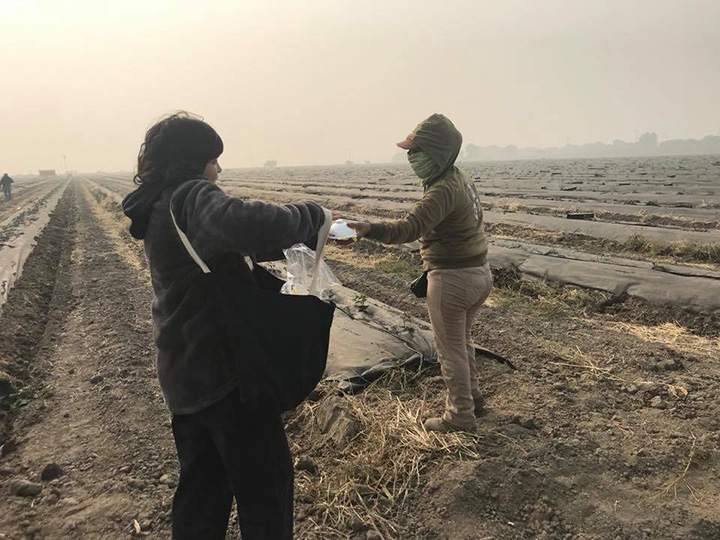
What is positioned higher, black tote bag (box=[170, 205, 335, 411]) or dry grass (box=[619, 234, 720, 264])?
black tote bag (box=[170, 205, 335, 411])

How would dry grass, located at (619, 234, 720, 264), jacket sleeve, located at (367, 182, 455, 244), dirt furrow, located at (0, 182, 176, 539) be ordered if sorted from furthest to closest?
dry grass, located at (619, 234, 720, 264) → dirt furrow, located at (0, 182, 176, 539) → jacket sleeve, located at (367, 182, 455, 244)

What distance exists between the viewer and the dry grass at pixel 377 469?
252 centimetres

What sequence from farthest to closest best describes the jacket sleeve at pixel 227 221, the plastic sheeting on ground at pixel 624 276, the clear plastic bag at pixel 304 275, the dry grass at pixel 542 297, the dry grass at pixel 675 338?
1. the dry grass at pixel 542 297
2. the plastic sheeting on ground at pixel 624 276
3. the dry grass at pixel 675 338
4. the clear plastic bag at pixel 304 275
5. the jacket sleeve at pixel 227 221

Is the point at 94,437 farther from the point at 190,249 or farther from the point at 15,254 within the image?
the point at 15,254

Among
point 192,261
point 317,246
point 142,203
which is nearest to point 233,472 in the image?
point 192,261

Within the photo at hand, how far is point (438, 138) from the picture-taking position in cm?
262

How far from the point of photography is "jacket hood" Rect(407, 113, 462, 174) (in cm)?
262

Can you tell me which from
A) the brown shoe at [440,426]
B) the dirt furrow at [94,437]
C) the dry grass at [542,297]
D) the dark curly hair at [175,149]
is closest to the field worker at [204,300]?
the dark curly hair at [175,149]

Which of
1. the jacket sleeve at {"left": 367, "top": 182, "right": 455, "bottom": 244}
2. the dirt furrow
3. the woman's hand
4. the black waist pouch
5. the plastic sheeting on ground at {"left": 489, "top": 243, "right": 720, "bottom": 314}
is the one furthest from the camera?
the plastic sheeting on ground at {"left": 489, "top": 243, "right": 720, "bottom": 314}

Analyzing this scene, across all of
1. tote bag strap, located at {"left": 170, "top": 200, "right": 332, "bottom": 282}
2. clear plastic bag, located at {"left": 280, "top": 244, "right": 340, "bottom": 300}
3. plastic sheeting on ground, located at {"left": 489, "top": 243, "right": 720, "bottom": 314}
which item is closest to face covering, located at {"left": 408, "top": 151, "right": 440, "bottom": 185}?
clear plastic bag, located at {"left": 280, "top": 244, "right": 340, "bottom": 300}

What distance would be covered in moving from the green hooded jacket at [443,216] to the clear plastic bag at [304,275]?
1.22 ft

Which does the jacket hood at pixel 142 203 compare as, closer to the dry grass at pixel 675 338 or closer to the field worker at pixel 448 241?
the field worker at pixel 448 241

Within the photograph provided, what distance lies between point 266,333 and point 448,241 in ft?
4.68

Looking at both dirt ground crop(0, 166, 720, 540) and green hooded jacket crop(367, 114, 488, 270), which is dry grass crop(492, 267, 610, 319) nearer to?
dirt ground crop(0, 166, 720, 540)
